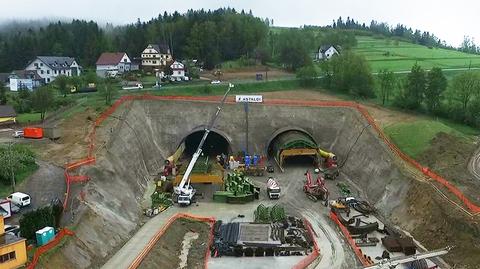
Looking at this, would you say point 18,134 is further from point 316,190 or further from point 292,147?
point 316,190

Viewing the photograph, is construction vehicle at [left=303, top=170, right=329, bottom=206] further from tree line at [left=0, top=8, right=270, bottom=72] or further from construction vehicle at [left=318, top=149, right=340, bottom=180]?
tree line at [left=0, top=8, right=270, bottom=72]

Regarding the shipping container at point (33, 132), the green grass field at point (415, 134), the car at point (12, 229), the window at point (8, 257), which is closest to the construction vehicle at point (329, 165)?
the green grass field at point (415, 134)

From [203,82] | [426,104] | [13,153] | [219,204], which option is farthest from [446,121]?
[13,153]

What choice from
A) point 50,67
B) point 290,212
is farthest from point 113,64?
point 290,212

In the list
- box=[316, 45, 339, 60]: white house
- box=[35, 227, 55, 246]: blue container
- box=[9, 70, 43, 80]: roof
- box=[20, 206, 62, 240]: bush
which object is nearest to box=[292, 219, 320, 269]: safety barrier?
box=[35, 227, 55, 246]: blue container

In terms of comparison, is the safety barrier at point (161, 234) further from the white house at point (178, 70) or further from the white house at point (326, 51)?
the white house at point (326, 51)

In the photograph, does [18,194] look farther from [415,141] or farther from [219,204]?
[415,141]

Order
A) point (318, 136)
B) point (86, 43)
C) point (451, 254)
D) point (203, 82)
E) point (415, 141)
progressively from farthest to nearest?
point (86, 43), point (203, 82), point (318, 136), point (415, 141), point (451, 254)
